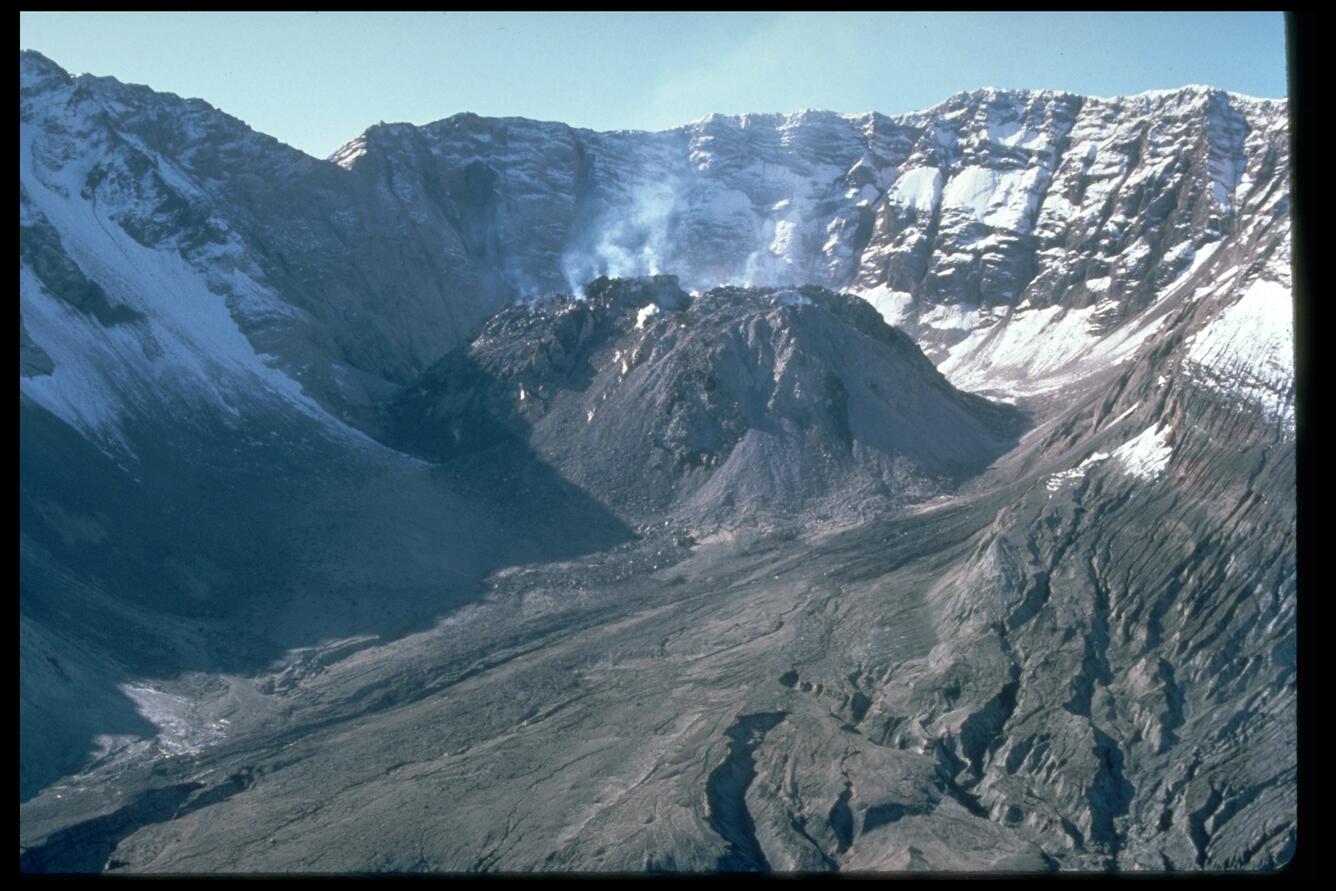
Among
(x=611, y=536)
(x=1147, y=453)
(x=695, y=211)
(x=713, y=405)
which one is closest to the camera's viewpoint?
(x=1147, y=453)

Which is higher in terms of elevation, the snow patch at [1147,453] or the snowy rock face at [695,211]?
the snowy rock face at [695,211]

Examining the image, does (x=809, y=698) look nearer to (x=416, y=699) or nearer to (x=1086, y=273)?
(x=416, y=699)

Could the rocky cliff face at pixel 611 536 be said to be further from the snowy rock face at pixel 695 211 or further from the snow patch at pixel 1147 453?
the snow patch at pixel 1147 453

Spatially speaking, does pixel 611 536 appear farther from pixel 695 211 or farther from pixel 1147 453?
pixel 695 211

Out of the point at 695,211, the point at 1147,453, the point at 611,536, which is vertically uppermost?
the point at 695,211

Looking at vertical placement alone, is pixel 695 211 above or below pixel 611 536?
above

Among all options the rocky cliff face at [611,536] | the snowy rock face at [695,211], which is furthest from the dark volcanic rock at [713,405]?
the snowy rock face at [695,211]

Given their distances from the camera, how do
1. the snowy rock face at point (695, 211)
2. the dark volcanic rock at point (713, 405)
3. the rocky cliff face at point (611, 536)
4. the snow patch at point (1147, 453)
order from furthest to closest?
the snowy rock face at point (695, 211)
the dark volcanic rock at point (713, 405)
the snow patch at point (1147, 453)
the rocky cliff face at point (611, 536)

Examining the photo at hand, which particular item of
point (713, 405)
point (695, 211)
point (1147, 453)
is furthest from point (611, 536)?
point (695, 211)
